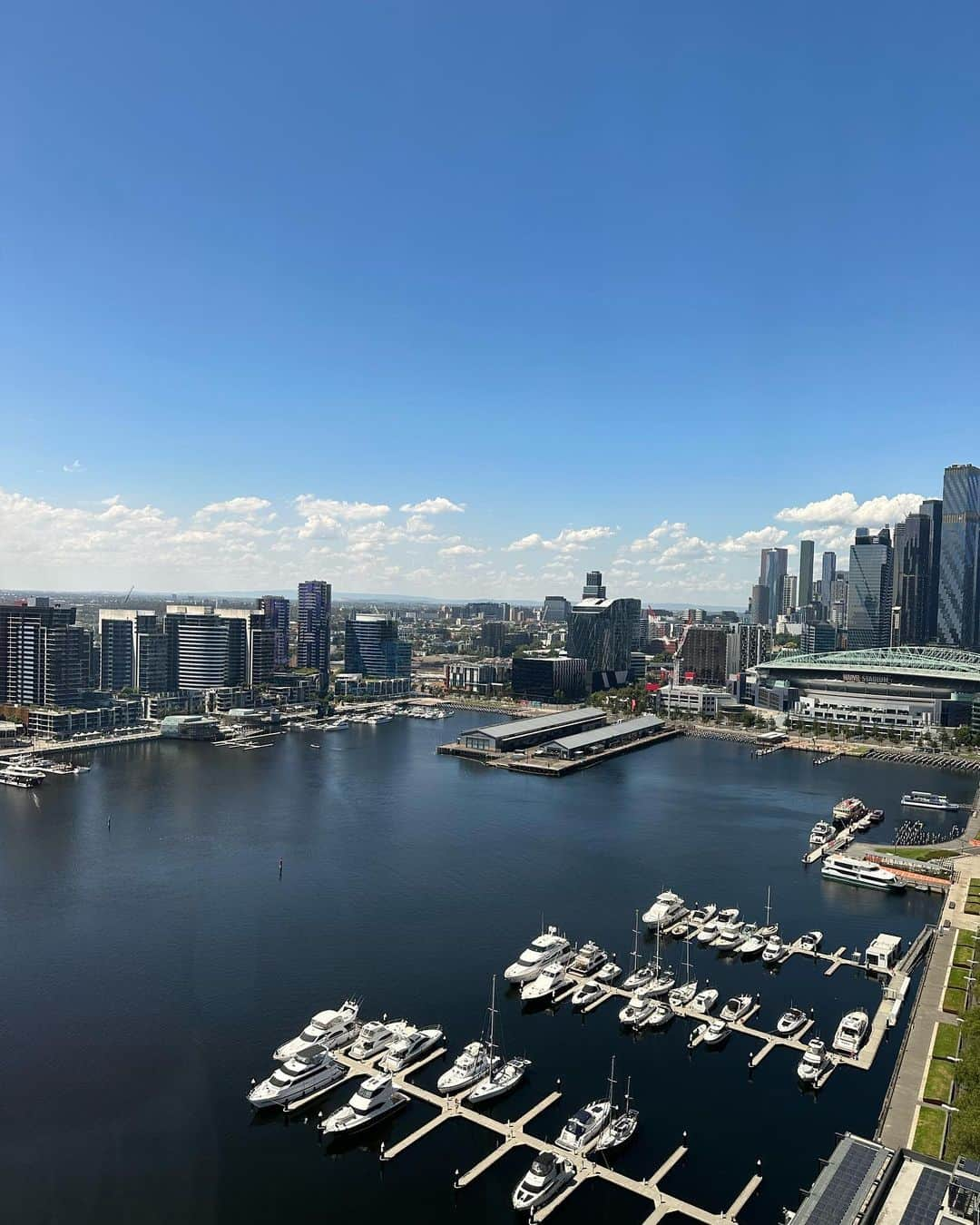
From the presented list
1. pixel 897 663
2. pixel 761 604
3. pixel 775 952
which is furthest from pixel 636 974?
pixel 761 604

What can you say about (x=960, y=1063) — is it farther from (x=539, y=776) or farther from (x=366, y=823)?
(x=539, y=776)

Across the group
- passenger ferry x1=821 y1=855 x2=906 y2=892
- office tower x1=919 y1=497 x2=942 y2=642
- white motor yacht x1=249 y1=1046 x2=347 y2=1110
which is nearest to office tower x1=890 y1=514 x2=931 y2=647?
office tower x1=919 y1=497 x2=942 y2=642

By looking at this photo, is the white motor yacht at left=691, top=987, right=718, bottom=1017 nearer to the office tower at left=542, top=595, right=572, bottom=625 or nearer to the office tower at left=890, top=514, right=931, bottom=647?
the office tower at left=890, top=514, right=931, bottom=647

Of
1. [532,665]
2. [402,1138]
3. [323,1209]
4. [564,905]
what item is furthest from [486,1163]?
[532,665]

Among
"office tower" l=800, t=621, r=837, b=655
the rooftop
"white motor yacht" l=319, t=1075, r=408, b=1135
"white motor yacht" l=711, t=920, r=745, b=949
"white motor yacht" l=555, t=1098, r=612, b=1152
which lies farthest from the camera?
"office tower" l=800, t=621, r=837, b=655

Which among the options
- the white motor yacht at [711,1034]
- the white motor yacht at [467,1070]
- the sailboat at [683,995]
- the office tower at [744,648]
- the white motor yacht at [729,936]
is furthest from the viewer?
the office tower at [744,648]

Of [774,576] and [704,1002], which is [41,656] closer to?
[704,1002]

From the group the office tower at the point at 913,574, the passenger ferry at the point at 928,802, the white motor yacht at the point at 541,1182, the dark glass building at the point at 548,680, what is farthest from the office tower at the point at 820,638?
the white motor yacht at the point at 541,1182

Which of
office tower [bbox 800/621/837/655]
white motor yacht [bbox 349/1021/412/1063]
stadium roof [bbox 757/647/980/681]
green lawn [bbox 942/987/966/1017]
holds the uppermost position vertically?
office tower [bbox 800/621/837/655]

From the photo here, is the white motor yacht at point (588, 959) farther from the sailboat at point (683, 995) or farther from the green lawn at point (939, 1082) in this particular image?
the green lawn at point (939, 1082)
